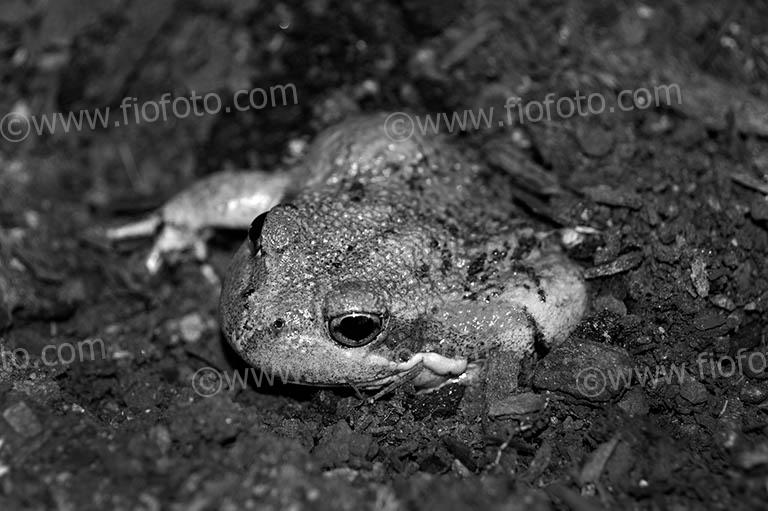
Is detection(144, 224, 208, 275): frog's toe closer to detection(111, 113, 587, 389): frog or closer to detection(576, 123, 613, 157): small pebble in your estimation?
detection(111, 113, 587, 389): frog

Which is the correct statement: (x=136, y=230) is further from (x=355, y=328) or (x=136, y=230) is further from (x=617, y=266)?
(x=617, y=266)

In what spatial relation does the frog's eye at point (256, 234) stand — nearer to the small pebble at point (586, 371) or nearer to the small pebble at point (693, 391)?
the small pebble at point (586, 371)

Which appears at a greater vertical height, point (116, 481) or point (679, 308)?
point (116, 481)

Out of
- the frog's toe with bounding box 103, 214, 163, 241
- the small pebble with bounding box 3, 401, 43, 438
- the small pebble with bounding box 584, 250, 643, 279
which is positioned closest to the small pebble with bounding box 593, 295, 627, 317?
the small pebble with bounding box 584, 250, 643, 279

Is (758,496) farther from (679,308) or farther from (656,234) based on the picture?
(656,234)

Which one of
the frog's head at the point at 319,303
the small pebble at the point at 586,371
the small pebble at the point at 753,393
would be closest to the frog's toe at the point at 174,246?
the frog's head at the point at 319,303

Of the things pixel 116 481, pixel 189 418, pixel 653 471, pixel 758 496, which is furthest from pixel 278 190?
pixel 758 496
